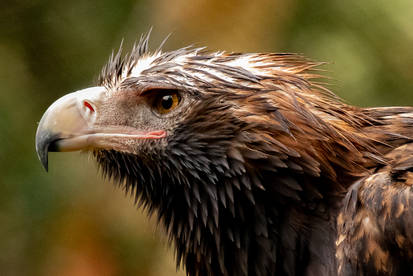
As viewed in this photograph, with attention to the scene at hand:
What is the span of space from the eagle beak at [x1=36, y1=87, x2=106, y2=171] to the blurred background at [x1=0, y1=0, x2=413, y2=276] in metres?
2.82

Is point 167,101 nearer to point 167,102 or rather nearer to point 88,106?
point 167,102

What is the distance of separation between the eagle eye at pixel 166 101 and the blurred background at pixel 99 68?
9.35ft

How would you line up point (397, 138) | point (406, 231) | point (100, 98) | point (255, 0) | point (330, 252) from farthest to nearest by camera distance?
1. point (255, 0)
2. point (100, 98)
3. point (397, 138)
4. point (330, 252)
5. point (406, 231)

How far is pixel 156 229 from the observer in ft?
11.6

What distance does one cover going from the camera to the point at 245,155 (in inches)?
120

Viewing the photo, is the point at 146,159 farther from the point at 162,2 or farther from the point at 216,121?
the point at 162,2

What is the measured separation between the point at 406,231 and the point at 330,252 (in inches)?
17.0

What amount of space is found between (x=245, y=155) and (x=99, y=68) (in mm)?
4804

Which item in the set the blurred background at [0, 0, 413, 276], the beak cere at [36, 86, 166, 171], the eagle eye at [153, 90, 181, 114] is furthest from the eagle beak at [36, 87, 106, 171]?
the blurred background at [0, 0, 413, 276]

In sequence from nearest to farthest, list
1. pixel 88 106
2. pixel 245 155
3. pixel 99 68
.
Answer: pixel 245 155
pixel 88 106
pixel 99 68

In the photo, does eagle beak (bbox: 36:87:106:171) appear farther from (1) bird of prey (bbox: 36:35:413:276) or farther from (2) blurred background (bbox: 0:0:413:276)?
(2) blurred background (bbox: 0:0:413:276)

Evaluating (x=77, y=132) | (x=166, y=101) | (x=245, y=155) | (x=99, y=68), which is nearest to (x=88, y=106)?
(x=77, y=132)

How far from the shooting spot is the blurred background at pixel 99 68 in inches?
266

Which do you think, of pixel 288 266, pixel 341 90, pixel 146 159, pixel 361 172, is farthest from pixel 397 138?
pixel 341 90
